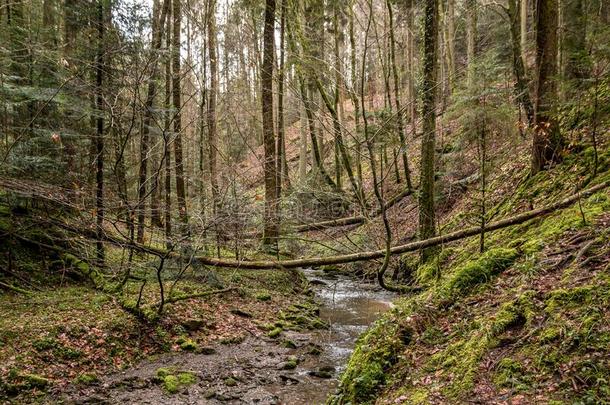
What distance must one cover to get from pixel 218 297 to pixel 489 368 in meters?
7.25

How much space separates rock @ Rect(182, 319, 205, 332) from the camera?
340 inches

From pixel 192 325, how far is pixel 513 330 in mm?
6232

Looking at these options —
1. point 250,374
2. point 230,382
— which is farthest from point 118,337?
point 250,374

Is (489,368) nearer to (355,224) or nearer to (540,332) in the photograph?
(540,332)

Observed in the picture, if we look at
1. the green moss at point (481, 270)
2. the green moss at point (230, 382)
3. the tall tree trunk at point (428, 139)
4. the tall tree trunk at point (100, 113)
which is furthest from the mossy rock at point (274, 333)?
the green moss at point (481, 270)

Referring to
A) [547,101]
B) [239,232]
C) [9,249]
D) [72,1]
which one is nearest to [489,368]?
[547,101]

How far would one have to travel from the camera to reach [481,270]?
626 centimetres

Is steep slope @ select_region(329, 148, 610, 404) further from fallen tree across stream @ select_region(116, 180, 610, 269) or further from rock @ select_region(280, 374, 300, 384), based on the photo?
rock @ select_region(280, 374, 300, 384)

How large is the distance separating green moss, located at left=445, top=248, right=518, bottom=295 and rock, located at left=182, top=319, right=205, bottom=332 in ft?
16.8

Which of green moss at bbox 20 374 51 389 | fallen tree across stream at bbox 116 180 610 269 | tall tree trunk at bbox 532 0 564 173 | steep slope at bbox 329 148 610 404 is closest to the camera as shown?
steep slope at bbox 329 148 610 404

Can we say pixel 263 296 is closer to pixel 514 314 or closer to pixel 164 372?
pixel 164 372

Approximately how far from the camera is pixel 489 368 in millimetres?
4219

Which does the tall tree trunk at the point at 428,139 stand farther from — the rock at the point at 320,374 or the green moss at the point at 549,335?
→ the green moss at the point at 549,335

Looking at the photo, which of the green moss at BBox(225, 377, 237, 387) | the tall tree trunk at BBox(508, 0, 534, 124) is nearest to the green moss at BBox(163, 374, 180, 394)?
the green moss at BBox(225, 377, 237, 387)
